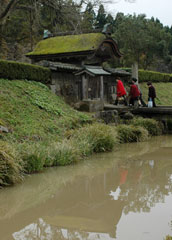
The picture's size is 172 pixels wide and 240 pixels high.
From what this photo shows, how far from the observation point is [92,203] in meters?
6.31

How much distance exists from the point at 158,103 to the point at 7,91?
16.2 meters

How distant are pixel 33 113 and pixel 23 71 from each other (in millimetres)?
3749

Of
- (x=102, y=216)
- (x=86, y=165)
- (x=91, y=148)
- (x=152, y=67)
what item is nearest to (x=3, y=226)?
(x=102, y=216)

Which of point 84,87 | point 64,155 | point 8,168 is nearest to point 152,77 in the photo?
point 84,87

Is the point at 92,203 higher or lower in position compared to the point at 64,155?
lower

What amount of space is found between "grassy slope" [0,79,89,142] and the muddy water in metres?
2.52

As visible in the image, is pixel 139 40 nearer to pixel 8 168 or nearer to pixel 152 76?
pixel 152 76

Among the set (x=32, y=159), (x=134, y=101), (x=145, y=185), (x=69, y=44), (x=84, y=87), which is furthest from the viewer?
(x=69, y=44)

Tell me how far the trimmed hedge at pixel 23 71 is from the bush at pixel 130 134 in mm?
5445

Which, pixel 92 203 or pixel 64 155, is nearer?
pixel 92 203

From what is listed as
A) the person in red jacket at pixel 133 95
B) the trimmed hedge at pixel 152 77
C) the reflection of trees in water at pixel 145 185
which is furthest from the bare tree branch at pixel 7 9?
the trimmed hedge at pixel 152 77

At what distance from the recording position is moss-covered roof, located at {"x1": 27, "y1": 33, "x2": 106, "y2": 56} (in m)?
20.2

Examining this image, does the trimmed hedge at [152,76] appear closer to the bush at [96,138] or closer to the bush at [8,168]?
the bush at [96,138]

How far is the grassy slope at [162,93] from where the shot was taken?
28166 millimetres
